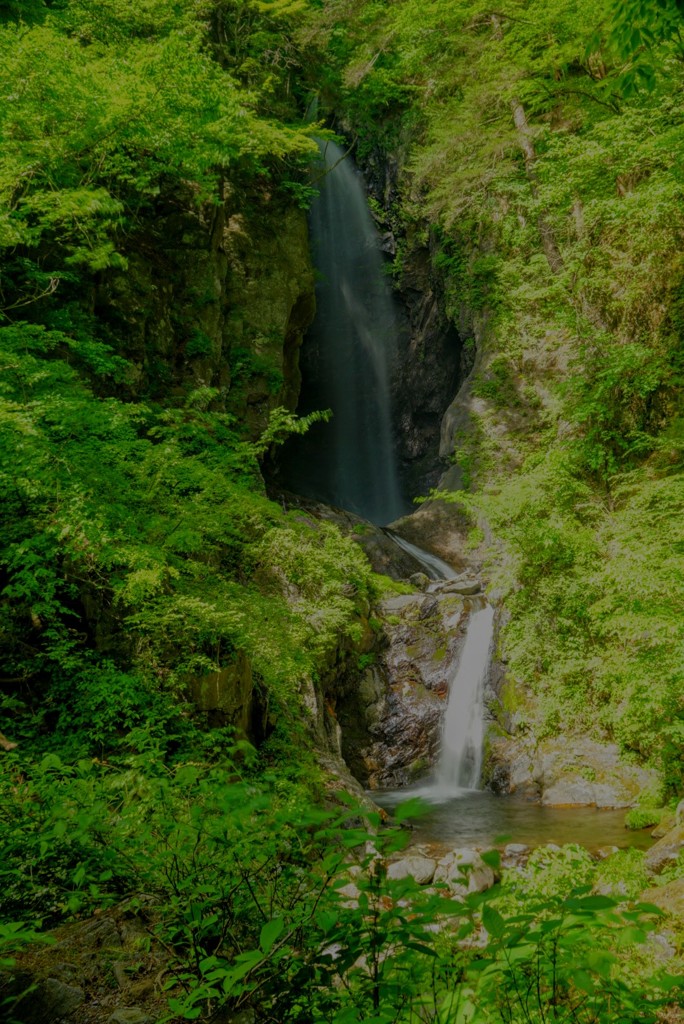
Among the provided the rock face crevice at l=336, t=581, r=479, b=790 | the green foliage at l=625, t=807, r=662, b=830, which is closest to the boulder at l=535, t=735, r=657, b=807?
the green foliage at l=625, t=807, r=662, b=830

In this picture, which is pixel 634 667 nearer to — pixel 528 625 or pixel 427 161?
pixel 528 625

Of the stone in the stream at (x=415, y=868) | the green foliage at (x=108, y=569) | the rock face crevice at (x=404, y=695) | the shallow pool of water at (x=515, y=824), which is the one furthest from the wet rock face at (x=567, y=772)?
the green foliage at (x=108, y=569)

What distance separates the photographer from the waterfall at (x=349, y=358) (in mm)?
24234

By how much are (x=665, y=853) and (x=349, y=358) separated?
74.3 ft

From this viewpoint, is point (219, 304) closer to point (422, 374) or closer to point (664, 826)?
point (422, 374)

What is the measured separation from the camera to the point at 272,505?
7.50 meters

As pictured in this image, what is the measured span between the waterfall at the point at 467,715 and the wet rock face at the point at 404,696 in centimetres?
19

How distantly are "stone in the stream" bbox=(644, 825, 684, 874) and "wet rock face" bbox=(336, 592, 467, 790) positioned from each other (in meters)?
5.74

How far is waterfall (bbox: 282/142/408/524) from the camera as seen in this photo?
24234mm

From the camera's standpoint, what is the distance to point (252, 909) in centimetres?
228

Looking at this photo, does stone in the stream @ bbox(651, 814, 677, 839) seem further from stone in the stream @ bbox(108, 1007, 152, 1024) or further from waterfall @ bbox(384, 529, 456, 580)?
waterfall @ bbox(384, 529, 456, 580)

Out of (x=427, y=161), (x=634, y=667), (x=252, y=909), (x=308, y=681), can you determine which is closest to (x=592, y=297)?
(x=427, y=161)

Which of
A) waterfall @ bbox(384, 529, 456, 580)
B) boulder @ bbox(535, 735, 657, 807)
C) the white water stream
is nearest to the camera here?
boulder @ bbox(535, 735, 657, 807)

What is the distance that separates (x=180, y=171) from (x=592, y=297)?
812 cm
